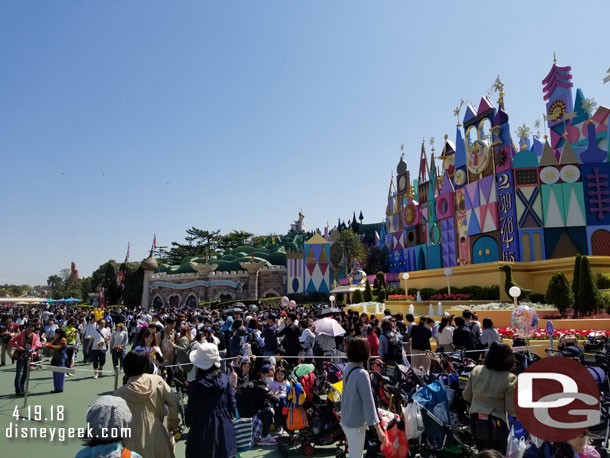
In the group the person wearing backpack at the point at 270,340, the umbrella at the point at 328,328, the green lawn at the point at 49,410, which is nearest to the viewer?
the green lawn at the point at 49,410

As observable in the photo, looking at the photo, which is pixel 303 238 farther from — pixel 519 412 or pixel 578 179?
pixel 519 412

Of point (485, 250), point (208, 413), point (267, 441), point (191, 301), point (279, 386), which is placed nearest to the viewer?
point (208, 413)

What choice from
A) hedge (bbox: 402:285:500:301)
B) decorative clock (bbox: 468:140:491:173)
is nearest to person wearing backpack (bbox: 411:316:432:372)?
hedge (bbox: 402:285:500:301)

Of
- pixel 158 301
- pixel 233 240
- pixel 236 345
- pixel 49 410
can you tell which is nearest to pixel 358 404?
pixel 236 345

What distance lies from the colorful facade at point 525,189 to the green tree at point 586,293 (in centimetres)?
1001

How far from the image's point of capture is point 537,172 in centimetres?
2438

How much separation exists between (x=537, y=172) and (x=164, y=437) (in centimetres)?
2584

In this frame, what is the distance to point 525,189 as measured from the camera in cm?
2450

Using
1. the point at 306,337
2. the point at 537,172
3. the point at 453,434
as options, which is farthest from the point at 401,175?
the point at 453,434

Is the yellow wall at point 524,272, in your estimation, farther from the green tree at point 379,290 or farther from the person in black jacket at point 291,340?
the person in black jacket at point 291,340

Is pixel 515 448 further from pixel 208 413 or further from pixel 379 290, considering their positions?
pixel 379 290

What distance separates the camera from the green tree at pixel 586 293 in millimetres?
14109

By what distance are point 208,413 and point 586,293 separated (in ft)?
47.8

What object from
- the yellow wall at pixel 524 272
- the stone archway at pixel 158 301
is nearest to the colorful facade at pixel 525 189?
the yellow wall at pixel 524 272
